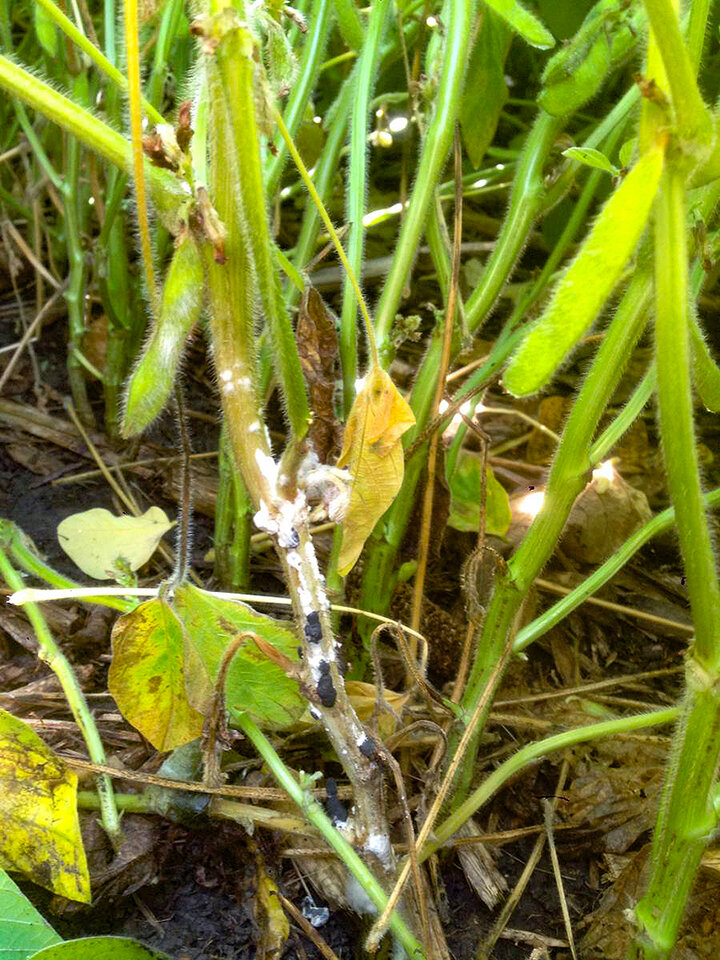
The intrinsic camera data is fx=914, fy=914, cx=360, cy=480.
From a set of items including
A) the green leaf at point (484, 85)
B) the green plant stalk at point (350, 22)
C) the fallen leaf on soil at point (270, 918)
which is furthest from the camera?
the green leaf at point (484, 85)

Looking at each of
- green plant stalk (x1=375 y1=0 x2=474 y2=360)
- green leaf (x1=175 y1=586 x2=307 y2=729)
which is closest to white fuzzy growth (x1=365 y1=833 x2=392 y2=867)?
green leaf (x1=175 y1=586 x2=307 y2=729)

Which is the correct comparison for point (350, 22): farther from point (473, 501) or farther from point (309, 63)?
point (473, 501)

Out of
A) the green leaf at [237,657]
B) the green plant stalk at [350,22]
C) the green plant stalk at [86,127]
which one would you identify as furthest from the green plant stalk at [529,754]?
the green plant stalk at [350,22]

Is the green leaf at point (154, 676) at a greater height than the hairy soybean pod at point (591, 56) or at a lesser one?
lesser

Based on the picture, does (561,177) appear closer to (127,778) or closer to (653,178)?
(653,178)

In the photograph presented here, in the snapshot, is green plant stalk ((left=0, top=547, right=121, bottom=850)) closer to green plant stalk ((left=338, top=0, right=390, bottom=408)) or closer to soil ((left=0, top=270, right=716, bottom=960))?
soil ((left=0, top=270, right=716, bottom=960))

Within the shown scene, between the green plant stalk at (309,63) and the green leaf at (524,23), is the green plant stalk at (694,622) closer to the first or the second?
the green leaf at (524,23)

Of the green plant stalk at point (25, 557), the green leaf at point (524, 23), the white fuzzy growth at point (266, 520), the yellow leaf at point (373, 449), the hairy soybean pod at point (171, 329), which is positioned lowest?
the green plant stalk at point (25, 557)
